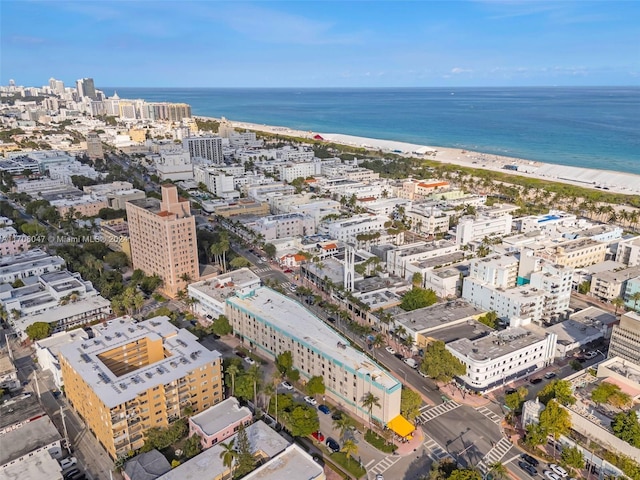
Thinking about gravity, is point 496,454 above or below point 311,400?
below

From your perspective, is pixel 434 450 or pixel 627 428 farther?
pixel 434 450

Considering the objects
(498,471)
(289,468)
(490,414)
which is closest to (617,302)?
(490,414)

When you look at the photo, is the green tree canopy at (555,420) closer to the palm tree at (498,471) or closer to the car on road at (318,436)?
the palm tree at (498,471)

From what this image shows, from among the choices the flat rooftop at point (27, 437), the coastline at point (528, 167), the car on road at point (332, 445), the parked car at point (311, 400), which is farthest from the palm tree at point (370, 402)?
the coastline at point (528, 167)

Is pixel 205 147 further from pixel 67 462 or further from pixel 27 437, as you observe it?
pixel 67 462

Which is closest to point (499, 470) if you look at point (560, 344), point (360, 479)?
point (360, 479)
